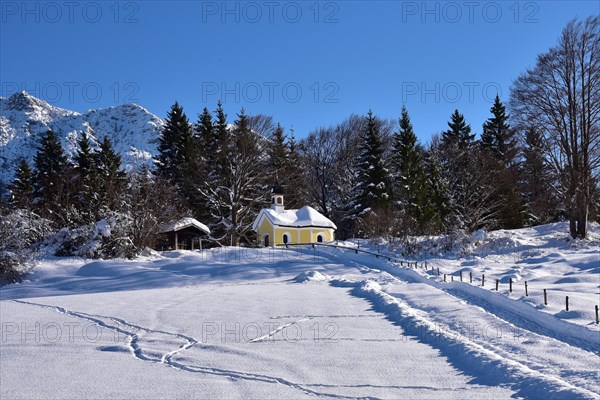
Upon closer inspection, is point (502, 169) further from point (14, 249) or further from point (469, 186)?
point (14, 249)

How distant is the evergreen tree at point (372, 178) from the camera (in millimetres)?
44594

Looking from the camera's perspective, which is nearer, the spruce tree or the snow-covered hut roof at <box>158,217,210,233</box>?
the snow-covered hut roof at <box>158,217,210,233</box>

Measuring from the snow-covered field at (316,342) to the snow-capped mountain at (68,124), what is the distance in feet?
435

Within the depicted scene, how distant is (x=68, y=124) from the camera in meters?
164

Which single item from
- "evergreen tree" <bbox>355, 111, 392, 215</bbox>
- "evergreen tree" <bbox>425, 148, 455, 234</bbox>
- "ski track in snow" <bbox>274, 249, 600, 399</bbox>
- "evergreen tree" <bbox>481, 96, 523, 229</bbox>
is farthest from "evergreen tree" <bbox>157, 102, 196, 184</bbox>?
"ski track in snow" <bbox>274, 249, 600, 399</bbox>

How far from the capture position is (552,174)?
27109 millimetres

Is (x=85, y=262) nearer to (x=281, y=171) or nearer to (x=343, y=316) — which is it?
(x=343, y=316)

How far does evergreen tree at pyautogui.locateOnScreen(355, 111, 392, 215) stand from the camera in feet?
146

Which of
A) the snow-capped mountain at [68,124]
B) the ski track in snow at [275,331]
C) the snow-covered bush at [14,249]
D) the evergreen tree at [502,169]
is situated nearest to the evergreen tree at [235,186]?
the snow-covered bush at [14,249]

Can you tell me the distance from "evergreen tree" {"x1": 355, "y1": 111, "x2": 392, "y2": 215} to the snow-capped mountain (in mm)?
105003

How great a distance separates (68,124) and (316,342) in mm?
177725

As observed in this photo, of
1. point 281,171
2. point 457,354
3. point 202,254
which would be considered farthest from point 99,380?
point 281,171

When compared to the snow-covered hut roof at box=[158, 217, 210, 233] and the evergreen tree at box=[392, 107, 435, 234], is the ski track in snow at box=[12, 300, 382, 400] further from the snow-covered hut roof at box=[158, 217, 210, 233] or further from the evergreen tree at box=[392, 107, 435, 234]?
the evergreen tree at box=[392, 107, 435, 234]

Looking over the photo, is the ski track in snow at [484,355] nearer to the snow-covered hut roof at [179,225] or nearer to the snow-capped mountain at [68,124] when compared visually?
the snow-covered hut roof at [179,225]
